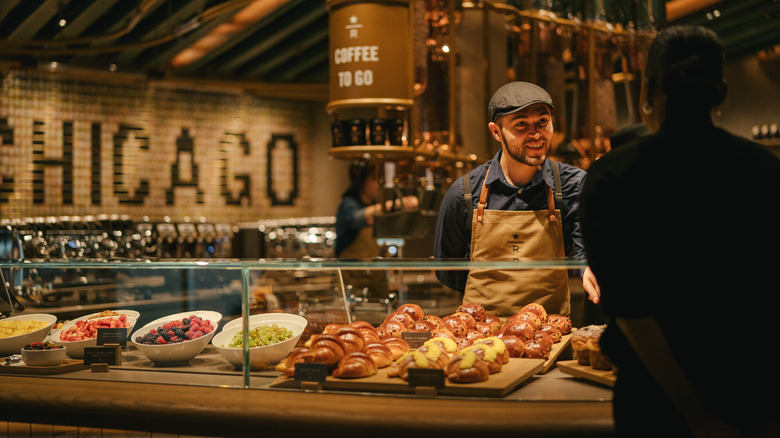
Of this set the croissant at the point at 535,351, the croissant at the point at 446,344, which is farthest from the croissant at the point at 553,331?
the croissant at the point at 446,344

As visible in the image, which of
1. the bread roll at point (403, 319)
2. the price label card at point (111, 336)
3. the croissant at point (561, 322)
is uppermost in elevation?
the bread roll at point (403, 319)

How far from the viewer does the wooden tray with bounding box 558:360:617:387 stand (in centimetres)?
176

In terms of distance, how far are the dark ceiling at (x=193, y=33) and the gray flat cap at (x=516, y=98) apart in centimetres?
374

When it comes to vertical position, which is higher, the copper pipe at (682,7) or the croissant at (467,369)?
the copper pipe at (682,7)

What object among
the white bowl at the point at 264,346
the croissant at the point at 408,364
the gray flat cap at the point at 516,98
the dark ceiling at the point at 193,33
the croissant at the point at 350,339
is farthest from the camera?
the dark ceiling at the point at 193,33

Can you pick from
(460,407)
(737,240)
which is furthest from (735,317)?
(460,407)

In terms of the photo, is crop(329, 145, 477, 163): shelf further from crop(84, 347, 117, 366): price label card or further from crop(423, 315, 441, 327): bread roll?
crop(84, 347, 117, 366): price label card

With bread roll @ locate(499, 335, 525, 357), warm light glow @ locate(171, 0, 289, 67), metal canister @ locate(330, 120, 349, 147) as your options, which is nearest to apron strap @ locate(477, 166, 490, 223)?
bread roll @ locate(499, 335, 525, 357)

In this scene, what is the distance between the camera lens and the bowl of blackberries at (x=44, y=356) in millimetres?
2145

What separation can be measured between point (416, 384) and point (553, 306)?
2.76 ft

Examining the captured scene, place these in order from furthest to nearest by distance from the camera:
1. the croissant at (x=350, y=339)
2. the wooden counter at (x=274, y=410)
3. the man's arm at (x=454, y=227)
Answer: the man's arm at (x=454, y=227) < the croissant at (x=350, y=339) < the wooden counter at (x=274, y=410)

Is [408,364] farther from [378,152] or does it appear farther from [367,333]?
[378,152]

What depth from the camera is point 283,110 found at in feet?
30.2

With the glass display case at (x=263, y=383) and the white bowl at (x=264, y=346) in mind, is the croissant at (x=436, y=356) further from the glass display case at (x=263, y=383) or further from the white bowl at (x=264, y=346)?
the white bowl at (x=264, y=346)
